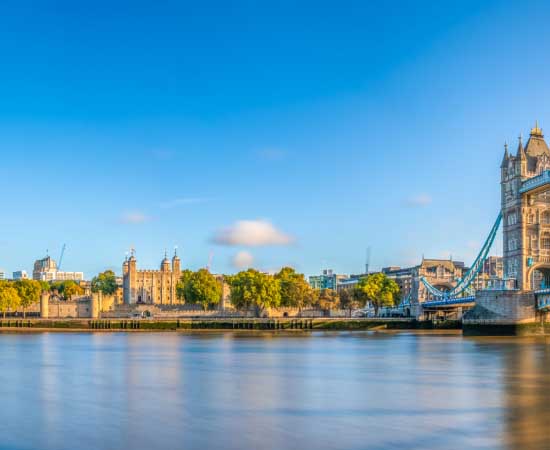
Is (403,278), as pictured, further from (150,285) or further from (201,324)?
(201,324)

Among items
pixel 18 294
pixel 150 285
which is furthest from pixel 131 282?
pixel 18 294

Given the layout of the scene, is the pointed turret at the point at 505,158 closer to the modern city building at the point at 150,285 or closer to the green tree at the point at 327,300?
the green tree at the point at 327,300

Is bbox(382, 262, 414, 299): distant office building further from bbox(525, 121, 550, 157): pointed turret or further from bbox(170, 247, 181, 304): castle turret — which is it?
bbox(525, 121, 550, 157): pointed turret

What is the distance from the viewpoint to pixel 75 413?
21141mm

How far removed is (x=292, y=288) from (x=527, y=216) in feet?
127

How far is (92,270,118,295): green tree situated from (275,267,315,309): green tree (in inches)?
1780

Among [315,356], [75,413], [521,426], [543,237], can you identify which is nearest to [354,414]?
[521,426]

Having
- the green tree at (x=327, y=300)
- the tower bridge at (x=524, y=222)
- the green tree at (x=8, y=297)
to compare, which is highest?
the tower bridge at (x=524, y=222)

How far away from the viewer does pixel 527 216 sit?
65875 millimetres

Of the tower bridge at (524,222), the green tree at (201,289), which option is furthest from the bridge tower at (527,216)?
the green tree at (201,289)

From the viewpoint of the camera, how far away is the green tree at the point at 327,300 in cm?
11896

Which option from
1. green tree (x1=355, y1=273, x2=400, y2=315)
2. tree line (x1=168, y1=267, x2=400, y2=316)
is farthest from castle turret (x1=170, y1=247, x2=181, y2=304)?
green tree (x1=355, y1=273, x2=400, y2=315)

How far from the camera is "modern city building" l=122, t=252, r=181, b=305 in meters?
131

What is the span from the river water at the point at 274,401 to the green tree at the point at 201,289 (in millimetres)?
62197
